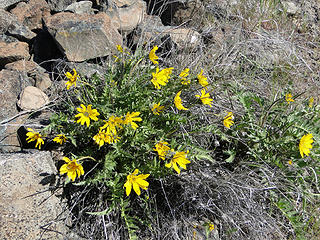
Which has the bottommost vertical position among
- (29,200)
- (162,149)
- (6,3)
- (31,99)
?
(29,200)

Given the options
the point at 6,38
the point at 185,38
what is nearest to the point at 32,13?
the point at 6,38

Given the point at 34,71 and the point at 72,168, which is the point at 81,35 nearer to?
the point at 34,71

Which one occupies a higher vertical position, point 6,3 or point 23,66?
point 6,3

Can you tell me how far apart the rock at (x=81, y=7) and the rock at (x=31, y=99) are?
1.10 metres

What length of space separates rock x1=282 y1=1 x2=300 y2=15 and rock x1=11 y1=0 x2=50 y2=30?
11.2ft

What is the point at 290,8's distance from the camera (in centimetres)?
462

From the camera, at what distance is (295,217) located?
8.05 feet

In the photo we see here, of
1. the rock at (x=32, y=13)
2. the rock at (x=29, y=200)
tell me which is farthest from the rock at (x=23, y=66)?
the rock at (x=29, y=200)

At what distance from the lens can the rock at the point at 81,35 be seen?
3107 mm

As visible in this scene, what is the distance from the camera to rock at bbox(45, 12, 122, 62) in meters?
3.11

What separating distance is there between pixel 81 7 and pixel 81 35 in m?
0.61

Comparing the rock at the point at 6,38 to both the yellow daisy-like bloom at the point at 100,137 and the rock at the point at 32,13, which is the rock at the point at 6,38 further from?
the yellow daisy-like bloom at the point at 100,137

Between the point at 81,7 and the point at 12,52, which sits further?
the point at 81,7

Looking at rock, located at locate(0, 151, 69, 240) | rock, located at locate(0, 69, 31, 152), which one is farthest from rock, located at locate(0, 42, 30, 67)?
rock, located at locate(0, 151, 69, 240)
